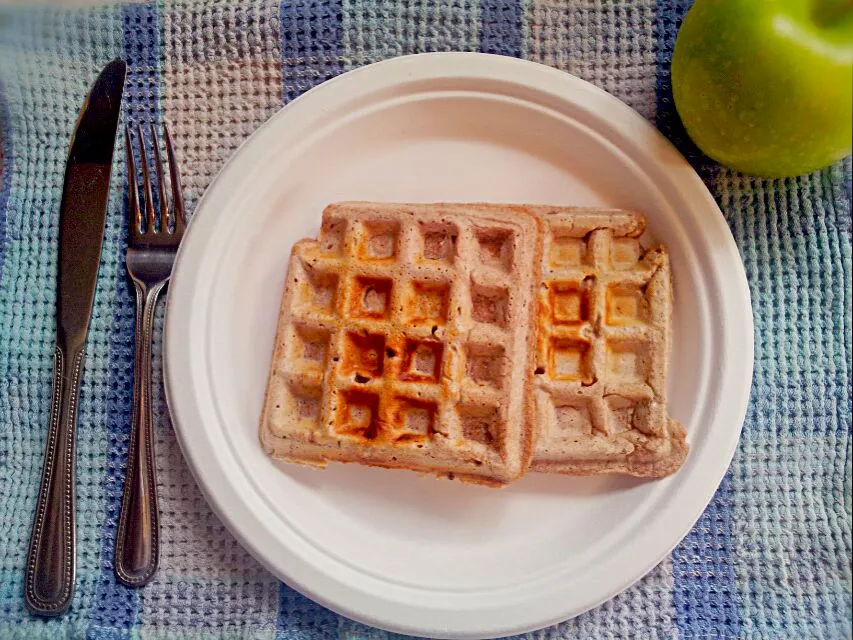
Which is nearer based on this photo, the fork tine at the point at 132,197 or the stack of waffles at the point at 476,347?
the stack of waffles at the point at 476,347

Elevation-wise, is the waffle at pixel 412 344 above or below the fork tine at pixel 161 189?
below

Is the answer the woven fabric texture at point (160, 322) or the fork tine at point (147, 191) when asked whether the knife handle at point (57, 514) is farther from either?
the fork tine at point (147, 191)

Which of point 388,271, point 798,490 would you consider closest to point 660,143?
point 388,271

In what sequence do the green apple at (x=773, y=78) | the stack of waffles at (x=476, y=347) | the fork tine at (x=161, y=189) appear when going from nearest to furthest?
the green apple at (x=773, y=78) < the stack of waffles at (x=476, y=347) < the fork tine at (x=161, y=189)

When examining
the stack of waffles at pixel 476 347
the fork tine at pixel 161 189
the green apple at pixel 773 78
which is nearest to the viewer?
the green apple at pixel 773 78

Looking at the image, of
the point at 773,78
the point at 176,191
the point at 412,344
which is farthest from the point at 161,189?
the point at 773,78

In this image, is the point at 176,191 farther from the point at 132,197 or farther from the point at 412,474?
the point at 412,474

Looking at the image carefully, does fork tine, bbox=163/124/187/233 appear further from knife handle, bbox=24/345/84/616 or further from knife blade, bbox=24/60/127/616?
knife handle, bbox=24/345/84/616

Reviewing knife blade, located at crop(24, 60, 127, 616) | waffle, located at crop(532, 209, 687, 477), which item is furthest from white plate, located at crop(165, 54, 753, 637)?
knife blade, located at crop(24, 60, 127, 616)

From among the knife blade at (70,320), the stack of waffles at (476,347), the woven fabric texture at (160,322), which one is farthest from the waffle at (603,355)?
the knife blade at (70,320)
